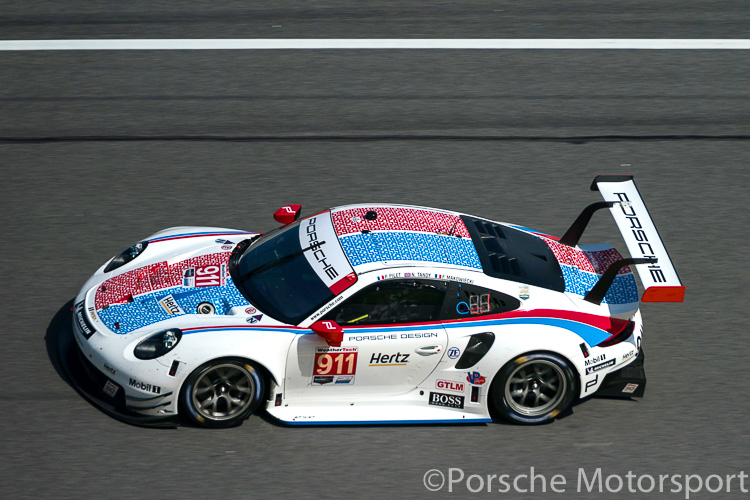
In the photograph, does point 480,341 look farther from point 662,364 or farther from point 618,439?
point 662,364

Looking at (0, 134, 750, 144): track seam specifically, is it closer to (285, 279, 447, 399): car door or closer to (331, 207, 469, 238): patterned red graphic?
(331, 207, 469, 238): patterned red graphic

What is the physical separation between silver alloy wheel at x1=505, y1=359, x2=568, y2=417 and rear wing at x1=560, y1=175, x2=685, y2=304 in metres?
0.67

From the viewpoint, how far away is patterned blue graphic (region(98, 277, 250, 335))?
6.09 m

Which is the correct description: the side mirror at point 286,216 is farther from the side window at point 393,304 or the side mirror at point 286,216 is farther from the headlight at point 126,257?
the side window at point 393,304

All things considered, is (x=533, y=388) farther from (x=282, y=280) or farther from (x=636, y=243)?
(x=282, y=280)

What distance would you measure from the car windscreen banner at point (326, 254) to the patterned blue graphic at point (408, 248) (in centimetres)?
8

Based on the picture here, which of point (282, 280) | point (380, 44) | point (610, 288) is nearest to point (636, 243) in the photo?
point (610, 288)

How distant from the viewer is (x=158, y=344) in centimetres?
586

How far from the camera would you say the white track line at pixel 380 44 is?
11.5 meters

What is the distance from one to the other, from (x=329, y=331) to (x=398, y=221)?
3.89 ft

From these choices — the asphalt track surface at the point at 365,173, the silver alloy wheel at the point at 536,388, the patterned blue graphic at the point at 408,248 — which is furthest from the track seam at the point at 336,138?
the silver alloy wheel at the point at 536,388

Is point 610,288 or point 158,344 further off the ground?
point 610,288

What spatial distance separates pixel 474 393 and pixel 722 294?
295cm

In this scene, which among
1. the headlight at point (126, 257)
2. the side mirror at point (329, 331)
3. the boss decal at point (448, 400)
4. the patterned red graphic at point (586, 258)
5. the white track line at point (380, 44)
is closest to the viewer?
the side mirror at point (329, 331)
